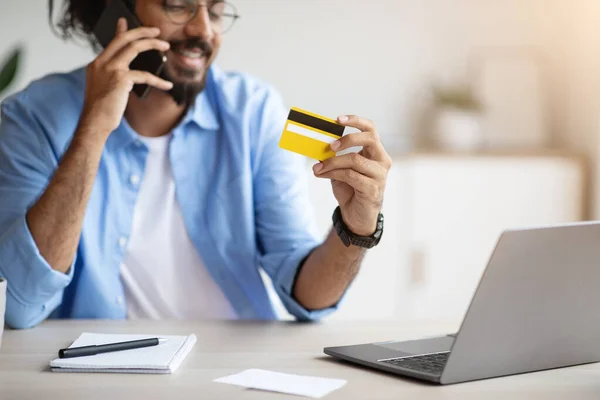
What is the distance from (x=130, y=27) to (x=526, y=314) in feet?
3.20

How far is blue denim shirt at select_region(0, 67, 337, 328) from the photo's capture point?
158cm

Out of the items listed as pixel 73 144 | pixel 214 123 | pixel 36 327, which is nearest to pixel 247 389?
pixel 36 327

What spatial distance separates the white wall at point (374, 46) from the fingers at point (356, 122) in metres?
1.91

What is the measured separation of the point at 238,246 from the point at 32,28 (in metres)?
1.79

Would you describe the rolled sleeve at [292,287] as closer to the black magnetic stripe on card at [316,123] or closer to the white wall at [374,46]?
the black magnetic stripe on card at [316,123]

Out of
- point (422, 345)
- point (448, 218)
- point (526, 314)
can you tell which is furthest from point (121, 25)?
→ point (448, 218)

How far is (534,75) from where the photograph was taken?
3.34 metres

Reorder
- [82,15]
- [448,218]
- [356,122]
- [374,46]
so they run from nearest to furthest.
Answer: [356,122]
[82,15]
[448,218]
[374,46]

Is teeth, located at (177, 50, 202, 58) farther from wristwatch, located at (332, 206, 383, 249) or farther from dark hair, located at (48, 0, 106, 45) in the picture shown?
wristwatch, located at (332, 206, 383, 249)

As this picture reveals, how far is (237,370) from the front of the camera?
41.8 inches

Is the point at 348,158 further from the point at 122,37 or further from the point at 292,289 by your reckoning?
the point at 122,37

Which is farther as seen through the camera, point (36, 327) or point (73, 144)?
point (73, 144)

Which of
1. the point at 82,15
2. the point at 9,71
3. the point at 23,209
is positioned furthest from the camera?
the point at 9,71

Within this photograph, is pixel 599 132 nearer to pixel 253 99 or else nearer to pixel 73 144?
pixel 253 99
